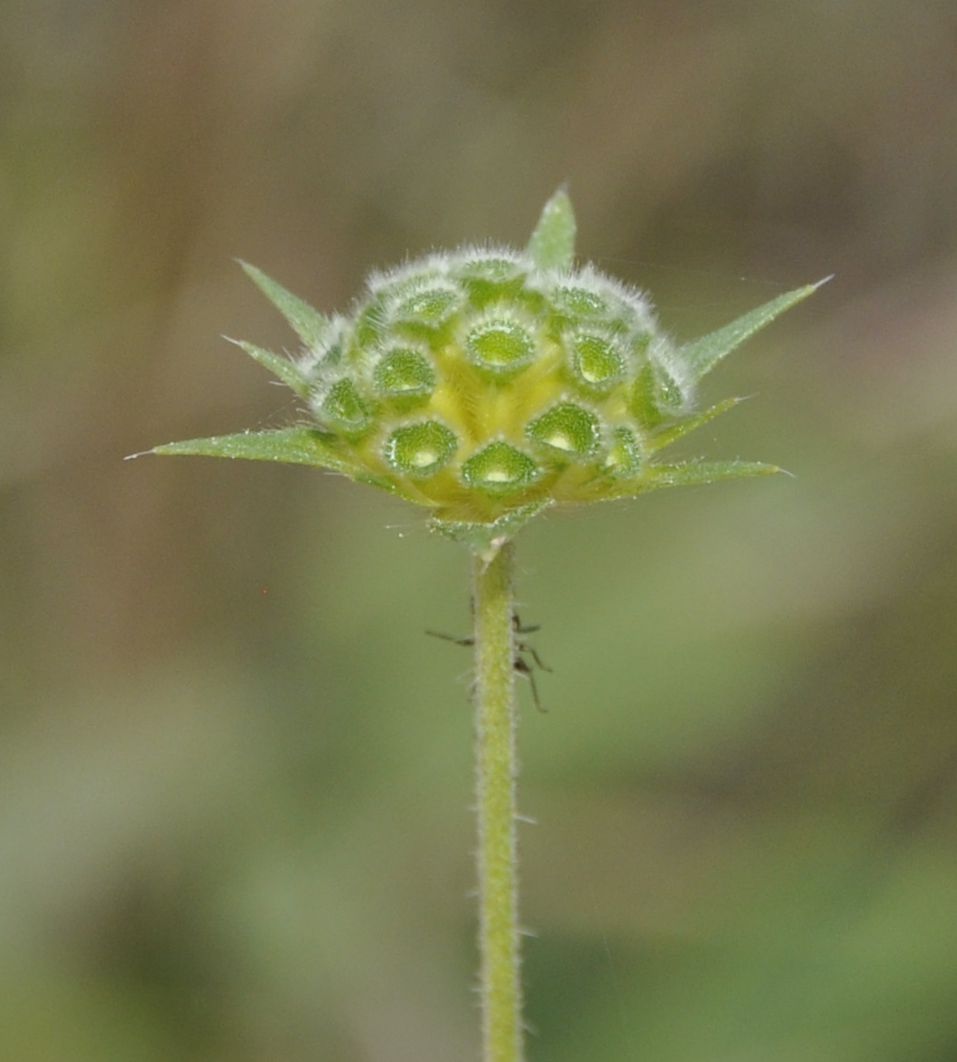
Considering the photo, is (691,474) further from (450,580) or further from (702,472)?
(450,580)

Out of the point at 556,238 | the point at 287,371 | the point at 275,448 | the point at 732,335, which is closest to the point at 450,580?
the point at 556,238

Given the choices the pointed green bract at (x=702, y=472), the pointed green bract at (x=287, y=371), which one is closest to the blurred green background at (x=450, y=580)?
the pointed green bract at (x=287, y=371)

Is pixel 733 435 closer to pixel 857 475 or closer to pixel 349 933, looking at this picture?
pixel 857 475

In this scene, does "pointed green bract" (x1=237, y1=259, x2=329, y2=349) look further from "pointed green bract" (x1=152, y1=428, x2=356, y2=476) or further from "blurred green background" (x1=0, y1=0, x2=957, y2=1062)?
"blurred green background" (x1=0, y1=0, x2=957, y2=1062)

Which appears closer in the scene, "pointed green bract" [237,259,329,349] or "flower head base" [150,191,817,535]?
"flower head base" [150,191,817,535]

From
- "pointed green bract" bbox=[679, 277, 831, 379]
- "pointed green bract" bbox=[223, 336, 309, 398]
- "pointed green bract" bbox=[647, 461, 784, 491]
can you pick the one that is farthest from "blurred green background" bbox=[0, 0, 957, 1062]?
"pointed green bract" bbox=[647, 461, 784, 491]

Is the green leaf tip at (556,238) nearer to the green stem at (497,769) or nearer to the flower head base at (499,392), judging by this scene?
the flower head base at (499,392)
